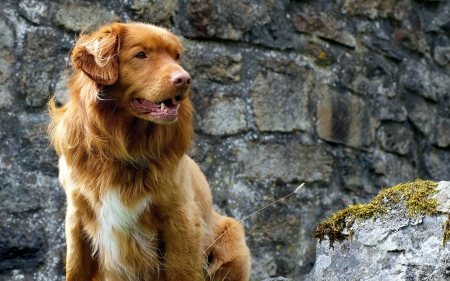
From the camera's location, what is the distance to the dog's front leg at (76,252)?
3.32 metres

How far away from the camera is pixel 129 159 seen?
3.21m

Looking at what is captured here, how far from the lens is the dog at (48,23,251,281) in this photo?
3.04 m

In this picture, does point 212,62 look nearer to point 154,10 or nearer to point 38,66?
point 154,10

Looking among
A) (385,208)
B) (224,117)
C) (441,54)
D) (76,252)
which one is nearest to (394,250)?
(385,208)

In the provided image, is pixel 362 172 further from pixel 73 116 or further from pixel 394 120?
pixel 73 116

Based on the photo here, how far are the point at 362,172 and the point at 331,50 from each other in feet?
3.27

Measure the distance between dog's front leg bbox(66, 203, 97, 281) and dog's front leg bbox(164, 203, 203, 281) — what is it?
0.42 meters

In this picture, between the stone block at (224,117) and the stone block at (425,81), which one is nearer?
the stone block at (224,117)

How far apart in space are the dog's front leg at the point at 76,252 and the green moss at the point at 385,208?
1.25m

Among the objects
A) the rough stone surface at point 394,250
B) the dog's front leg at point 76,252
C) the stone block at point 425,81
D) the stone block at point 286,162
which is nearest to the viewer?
the rough stone surface at point 394,250

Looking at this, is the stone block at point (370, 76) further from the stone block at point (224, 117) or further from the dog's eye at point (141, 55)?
the dog's eye at point (141, 55)

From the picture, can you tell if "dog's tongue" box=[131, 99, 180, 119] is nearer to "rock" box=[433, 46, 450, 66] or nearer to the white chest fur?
the white chest fur

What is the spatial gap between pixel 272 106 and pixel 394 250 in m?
2.38

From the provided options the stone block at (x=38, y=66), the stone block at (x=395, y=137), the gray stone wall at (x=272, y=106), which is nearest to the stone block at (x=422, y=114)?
the gray stone wall at (x=272, y=106)
